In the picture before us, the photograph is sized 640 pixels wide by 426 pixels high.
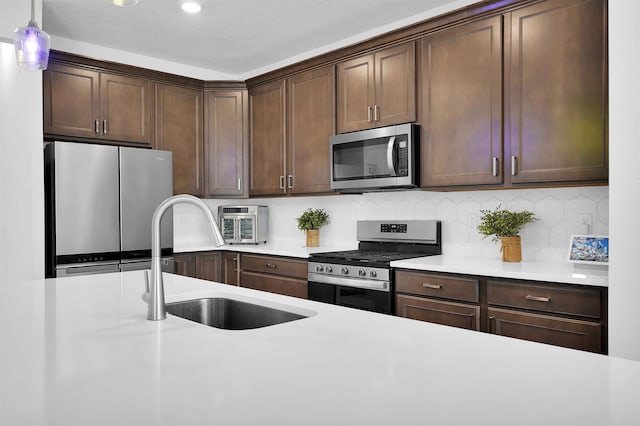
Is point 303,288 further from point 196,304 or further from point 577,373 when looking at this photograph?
point 577,373

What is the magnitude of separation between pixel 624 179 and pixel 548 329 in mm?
793

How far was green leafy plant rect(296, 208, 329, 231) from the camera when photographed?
4.22 m

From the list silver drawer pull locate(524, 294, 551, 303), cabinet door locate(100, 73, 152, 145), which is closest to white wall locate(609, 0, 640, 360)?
silver drawer pull locate(524, 294, 551, 303)

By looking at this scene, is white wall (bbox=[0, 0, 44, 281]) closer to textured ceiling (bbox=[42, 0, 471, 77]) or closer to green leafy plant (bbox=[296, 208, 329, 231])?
textured ceiling (bbox=[42, 0, 471, 77])

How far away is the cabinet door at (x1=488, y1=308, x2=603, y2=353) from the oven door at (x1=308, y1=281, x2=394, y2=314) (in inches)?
25.7

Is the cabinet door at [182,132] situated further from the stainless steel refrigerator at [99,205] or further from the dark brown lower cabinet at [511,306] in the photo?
the dark brown lower cabinet at [511,306]

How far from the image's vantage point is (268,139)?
434 cm

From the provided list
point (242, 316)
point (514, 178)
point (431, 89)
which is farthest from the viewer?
point (431, 89)

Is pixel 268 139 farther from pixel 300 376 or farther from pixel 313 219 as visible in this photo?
pixel 300 376

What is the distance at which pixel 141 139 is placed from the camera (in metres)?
Answer: 4.08

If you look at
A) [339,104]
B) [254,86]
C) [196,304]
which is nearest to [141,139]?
[254,86]

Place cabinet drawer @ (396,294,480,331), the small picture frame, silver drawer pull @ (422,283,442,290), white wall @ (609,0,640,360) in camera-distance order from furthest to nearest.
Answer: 1. silver drawer pull @ (422,283,442,290)
2. cabinet drawer @ (396,294,480,331)
3. the small picture frame
4. white wall @ (609,0,640,360)

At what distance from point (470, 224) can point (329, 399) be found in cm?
269

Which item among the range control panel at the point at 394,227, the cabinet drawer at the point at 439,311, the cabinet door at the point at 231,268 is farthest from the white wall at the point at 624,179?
the cabinet door at the point at 231,268
